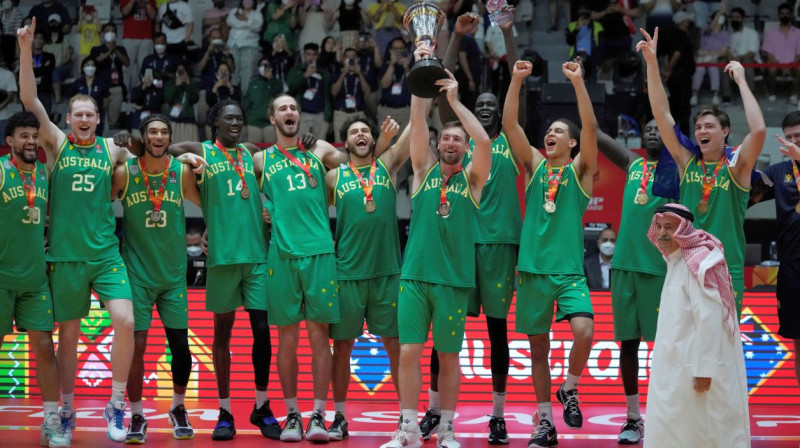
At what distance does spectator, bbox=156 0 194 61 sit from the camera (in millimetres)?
16688

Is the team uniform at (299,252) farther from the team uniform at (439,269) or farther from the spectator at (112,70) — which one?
the spectator at (112,70)

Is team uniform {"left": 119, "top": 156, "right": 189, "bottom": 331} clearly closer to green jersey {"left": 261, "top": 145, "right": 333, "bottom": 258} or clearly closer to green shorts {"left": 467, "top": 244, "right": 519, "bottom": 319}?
green jersey {"left": 261, "top": 145, "right": 333, "bottom": 258}

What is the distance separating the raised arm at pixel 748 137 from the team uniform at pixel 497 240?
5.80 ft

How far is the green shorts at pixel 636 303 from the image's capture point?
8234mm

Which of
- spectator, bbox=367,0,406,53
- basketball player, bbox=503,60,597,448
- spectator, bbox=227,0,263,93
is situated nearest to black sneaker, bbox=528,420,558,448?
basketball player, bbox=503,60,597,448

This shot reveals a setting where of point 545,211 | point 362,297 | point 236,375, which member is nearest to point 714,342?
point 545,211

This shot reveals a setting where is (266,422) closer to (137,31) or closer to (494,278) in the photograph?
(494,278)

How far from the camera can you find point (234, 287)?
8453mm

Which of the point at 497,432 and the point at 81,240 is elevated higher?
the point at 81,240

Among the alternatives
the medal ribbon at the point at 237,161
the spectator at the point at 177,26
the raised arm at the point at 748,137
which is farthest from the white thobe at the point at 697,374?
the spectator at the point at 177,26

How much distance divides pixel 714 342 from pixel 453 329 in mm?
1999

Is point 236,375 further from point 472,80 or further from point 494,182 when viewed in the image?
A: point 472,80

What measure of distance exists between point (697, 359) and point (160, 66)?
1175 cm

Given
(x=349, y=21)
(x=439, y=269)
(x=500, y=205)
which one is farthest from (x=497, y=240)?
(x=349, y=21)
